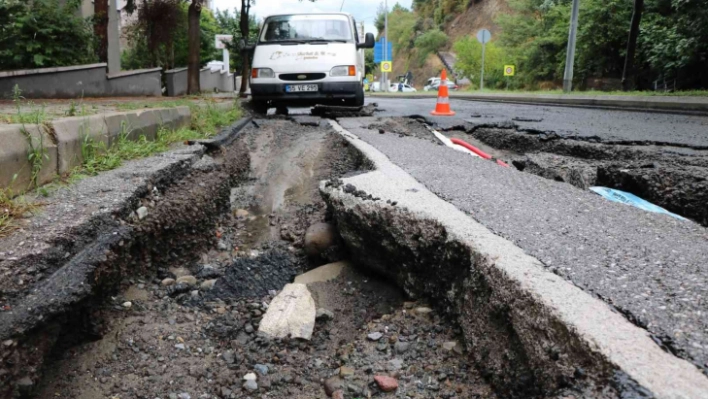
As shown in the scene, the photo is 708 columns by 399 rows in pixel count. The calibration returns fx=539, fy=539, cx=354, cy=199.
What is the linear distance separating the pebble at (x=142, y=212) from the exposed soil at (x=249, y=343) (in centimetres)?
31

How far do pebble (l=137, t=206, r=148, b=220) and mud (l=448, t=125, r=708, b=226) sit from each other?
8.80 feet

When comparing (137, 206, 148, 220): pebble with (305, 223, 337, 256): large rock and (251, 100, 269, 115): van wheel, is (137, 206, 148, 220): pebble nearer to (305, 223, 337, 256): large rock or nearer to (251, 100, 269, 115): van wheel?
(305, 223, 337, 256): large rock

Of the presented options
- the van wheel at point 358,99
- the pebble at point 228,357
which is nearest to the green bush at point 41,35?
the van wheel at point 358,99

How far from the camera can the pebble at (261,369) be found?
2.09m

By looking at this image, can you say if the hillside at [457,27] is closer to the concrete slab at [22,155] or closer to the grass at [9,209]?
the concrete slab at [22,155]

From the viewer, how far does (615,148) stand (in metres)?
4.70

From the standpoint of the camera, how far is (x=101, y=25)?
10.6m

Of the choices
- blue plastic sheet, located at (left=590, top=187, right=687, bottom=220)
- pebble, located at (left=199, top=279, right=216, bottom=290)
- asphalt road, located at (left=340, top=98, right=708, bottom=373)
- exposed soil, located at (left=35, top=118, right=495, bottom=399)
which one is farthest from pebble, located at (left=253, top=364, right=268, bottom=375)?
blue plastic sheet, located at (left=590, top=187, right=687, bottom=220)

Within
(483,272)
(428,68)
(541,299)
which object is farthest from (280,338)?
(428,68)

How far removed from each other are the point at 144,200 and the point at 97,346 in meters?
0.99

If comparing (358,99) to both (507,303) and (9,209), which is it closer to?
(9,209)

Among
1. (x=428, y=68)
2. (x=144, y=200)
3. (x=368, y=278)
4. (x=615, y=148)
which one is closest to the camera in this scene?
(x=368, y=278)

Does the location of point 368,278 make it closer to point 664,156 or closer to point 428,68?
point 664,156

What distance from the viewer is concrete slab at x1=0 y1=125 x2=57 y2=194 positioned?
8.37ft
